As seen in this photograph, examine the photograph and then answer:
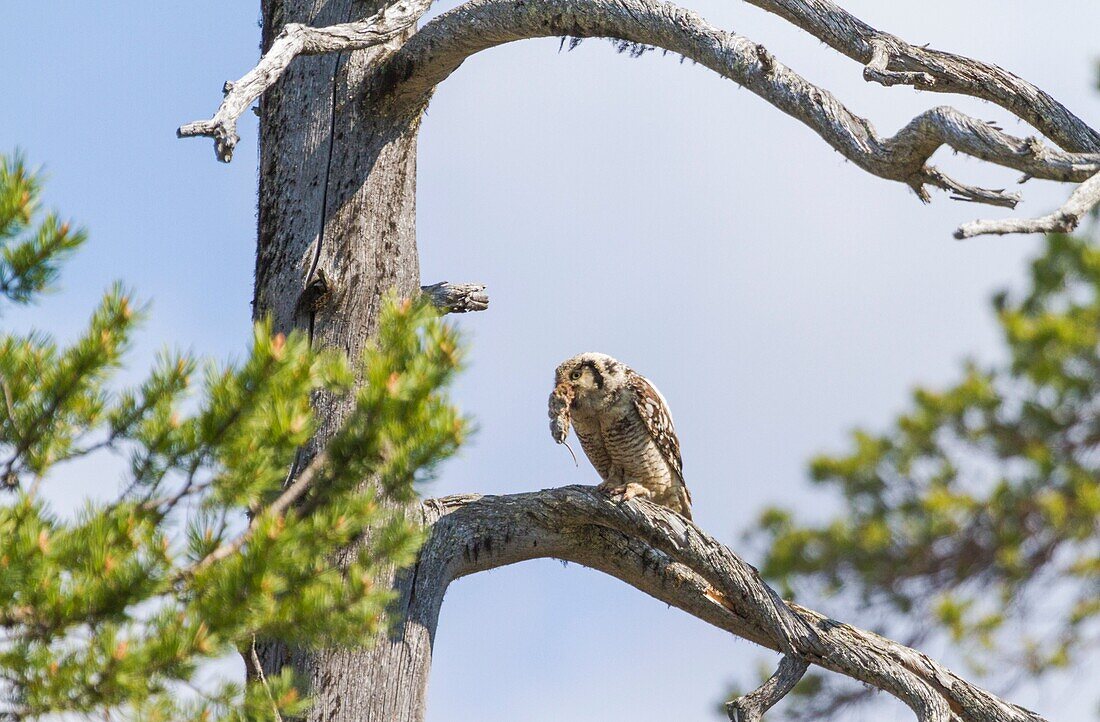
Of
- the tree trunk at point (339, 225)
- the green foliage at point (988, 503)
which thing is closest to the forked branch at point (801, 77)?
the tree trunk at point (339, 225)

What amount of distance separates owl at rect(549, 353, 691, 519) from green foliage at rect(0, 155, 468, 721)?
2285 millimetres

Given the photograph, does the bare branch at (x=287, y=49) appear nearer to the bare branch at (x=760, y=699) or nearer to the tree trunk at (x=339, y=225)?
the tree trunk at (x=339, y=225)

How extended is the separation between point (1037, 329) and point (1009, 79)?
544 centimetres

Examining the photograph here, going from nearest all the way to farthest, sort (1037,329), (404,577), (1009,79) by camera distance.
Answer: (1009,79), (404,577), (1037,329)

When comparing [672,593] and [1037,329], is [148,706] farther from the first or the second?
[1037,329]

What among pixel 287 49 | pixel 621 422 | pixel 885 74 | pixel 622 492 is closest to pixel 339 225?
pixel 287 49

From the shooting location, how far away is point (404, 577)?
4.25 meters

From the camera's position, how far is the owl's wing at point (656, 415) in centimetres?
557

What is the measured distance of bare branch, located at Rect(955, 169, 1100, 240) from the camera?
118 inches

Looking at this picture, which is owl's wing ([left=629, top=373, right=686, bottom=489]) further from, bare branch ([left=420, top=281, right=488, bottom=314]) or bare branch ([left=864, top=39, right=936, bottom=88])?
bare branch ([left=864, top=39, right=936, bottom=88])

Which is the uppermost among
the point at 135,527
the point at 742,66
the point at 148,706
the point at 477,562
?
the point at 742,66

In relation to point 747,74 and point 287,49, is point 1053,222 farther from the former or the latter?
point 287,49

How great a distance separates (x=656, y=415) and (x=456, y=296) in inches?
54.3

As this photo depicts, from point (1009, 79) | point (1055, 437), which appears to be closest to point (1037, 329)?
point (1055, 437)
